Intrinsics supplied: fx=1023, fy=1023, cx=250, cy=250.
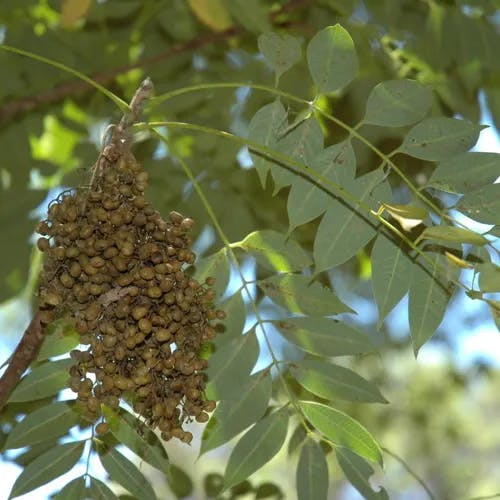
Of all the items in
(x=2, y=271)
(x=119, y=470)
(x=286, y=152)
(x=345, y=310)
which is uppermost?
(x=2, y=271)

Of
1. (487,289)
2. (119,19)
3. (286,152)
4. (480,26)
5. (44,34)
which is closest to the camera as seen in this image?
(487,289)

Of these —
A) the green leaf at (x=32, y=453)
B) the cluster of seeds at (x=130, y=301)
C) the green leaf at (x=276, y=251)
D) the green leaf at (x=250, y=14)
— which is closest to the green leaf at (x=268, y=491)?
the green leaf at (x=32, y=453)

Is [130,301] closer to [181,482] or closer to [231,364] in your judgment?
[231,364]

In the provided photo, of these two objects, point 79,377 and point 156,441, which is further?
point 156,441

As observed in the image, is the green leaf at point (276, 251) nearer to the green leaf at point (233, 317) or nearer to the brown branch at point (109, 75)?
the green leaf at point (233, 317)

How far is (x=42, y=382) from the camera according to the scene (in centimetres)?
190

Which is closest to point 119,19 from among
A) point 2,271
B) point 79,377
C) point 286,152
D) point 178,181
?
point 178,181

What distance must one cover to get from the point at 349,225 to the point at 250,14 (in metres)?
1.04

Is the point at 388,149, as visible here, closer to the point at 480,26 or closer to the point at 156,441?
the point at 480,26

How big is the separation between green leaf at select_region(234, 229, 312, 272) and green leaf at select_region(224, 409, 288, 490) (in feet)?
0.88

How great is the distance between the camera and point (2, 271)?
2908 millimetres

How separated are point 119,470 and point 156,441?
89mm

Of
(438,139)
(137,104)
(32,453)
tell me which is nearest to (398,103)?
(438,139)

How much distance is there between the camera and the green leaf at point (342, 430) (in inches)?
68.8
